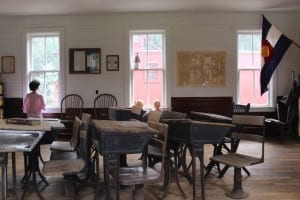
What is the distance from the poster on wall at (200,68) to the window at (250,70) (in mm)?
483

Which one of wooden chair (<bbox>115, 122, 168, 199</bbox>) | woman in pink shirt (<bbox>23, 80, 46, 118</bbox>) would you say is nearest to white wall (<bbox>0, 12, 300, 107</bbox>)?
woman in pink shirt (<bbox>23, 80, 46, 118</bbox>)

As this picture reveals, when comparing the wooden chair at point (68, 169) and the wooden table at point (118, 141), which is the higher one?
the wooden table at point (118, 141)

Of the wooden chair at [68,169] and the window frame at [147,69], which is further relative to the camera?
the window frame at [147,69]

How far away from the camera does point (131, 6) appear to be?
22.7 feet

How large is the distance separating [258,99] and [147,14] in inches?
125

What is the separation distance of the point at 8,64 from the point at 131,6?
10.3ft

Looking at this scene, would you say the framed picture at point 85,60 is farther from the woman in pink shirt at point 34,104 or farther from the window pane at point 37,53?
the woman in pink shirt at point 34,104

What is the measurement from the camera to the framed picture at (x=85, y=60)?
24.7ft

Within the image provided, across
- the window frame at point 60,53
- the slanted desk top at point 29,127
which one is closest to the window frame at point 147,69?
the window frame at point 60,53

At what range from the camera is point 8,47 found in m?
7.64

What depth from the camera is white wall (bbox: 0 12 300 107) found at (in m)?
7.48

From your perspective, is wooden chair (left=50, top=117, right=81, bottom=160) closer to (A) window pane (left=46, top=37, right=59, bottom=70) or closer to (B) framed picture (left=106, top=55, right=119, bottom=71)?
(B) framed picture (left=106, top=55, right=119, bottom=71)

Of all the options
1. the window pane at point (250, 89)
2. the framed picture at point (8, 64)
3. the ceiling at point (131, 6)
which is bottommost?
the window pane at point (250, 89)

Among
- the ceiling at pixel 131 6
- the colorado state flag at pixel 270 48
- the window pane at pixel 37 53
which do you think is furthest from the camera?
the window pane at pixel 37 53
